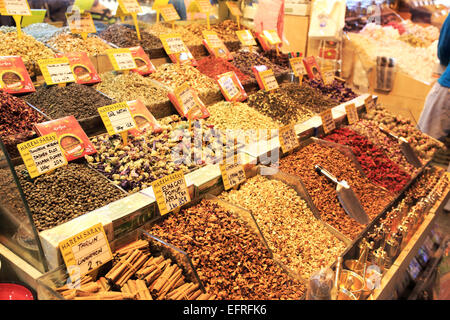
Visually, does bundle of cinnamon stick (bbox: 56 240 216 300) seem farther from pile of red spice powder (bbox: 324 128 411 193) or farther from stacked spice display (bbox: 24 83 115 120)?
pile of red spice powder (bbox: 324 128 411 193)

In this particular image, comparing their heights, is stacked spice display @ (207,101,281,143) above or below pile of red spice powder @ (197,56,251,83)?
below

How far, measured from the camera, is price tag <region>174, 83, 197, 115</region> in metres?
2.64

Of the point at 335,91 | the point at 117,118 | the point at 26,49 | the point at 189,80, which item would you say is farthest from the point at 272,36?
the point at 117,118

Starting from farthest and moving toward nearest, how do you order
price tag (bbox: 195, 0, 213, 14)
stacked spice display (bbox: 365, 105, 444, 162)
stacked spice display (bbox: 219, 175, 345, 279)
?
1. price tag (bbox: 195, 0, 213, 14)
2. stacked spice display (bbox: 365, 105, 444, 162)
3. stacked spice display (bbox: 219, 175, 345, 279)

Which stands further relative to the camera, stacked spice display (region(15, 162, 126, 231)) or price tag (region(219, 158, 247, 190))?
price tag (region(219, 158, 247, 190))

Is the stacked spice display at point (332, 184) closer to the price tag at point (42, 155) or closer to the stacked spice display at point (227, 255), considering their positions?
the stacked spice display at point (227, 255)

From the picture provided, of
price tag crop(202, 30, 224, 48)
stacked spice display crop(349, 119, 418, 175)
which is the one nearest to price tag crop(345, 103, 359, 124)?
stacked spice display crop(349, 119, 418, 175)

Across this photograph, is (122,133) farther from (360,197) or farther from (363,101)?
(363,101)

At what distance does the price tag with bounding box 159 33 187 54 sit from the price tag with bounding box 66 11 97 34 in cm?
61

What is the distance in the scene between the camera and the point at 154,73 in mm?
3137

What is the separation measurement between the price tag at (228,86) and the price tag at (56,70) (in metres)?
1.16

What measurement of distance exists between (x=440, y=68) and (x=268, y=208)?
124 inches

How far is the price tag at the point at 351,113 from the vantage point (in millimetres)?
3219

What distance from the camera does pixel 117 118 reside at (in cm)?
211
